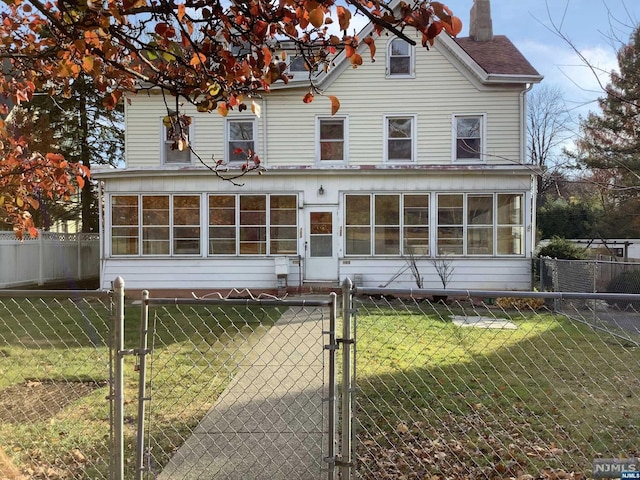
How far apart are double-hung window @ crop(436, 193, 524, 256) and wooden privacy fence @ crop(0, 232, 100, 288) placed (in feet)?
40.8

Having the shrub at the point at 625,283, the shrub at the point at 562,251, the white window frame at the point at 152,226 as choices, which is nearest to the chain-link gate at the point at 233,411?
the white window frame at the point at 152,226

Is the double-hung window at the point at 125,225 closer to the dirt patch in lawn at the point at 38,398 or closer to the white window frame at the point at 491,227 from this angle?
the white window frame at the point at 491,227

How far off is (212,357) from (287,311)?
447cm

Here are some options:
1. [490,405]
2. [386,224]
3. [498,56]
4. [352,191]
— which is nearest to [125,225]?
[352,191]

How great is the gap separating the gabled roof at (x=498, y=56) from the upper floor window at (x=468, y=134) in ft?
4.57

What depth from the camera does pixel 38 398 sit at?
529 centimetres

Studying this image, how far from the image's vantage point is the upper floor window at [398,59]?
570 inches

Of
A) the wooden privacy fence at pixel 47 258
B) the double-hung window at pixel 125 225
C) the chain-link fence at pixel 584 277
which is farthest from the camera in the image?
the wooden privacy fence at pixel 47 258

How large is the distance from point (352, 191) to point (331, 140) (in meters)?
1.74

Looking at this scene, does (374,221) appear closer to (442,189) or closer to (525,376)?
(442,189)

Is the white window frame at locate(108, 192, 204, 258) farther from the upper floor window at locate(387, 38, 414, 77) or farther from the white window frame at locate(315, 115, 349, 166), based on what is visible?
the upper floor window at locate(387, 38, 414, 77)

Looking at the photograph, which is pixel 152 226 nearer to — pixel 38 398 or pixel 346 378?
pixel 38 398

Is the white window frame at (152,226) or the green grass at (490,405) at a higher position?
the white window frame at (152,226)

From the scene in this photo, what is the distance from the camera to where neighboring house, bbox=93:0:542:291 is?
13797 mm
